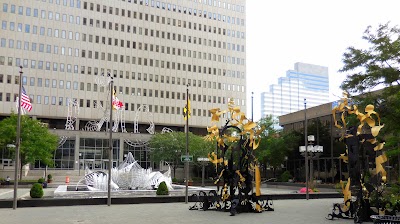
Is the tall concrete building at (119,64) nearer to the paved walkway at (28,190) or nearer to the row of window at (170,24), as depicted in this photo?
the row of window at (170,24)

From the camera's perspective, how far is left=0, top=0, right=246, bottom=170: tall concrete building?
84438 mm

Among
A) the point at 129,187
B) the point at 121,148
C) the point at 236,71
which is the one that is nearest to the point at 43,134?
the point at 129,187

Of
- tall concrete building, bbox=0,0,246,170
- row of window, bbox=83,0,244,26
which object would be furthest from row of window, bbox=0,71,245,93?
row of window, bbox=83,0,244,26

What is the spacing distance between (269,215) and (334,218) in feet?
10.0

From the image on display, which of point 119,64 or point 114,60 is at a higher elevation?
point 114,60

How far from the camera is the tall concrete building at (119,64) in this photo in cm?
8444

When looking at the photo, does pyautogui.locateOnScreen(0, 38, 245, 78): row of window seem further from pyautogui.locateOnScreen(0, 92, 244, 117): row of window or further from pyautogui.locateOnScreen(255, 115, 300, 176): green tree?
pyautogui.locateOnScreen(255, 115, 300, 176): green tree

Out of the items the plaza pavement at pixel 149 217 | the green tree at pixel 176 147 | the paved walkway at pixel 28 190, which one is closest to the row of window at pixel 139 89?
the green tree at pixel 176 147

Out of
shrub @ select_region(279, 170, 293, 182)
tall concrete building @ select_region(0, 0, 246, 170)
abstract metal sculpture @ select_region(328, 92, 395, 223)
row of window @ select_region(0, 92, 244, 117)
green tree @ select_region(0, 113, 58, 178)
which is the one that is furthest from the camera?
row of window @ select_region(0, 92, 244, 117)

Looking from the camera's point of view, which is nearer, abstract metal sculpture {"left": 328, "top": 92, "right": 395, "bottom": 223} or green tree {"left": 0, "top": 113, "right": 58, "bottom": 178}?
abstract metal sculpture {"left": 328, "top": 92, "right": 395, "bottom": 223}

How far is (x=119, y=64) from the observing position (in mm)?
94000

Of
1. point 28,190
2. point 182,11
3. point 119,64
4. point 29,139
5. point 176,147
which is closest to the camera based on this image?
point 28,190

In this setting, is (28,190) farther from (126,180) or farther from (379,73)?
(379,73)

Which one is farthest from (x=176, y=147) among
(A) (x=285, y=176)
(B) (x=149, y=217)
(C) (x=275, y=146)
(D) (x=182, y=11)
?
(D) (x=182, y=11)
